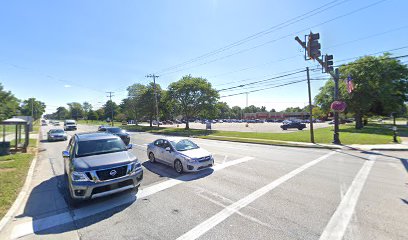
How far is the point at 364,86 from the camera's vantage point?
30.7m

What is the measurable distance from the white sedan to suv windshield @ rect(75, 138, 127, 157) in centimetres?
246

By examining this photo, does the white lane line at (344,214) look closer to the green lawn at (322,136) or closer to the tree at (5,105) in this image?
the green lawn at (322,136)

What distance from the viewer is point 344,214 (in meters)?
4.52

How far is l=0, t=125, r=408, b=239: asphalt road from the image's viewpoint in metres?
3.91

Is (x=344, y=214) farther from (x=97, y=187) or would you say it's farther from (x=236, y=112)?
(x=236, y=112)

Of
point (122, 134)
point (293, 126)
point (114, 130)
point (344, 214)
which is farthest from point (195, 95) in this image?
point (344, 214)

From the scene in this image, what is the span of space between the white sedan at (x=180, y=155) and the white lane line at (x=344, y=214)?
4.69m

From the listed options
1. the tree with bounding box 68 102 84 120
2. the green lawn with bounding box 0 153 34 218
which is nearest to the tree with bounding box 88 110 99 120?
the tree with bounding box 68 102 84 120

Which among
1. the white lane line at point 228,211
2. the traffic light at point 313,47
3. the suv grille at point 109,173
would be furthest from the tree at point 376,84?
the suv grille at point 109,173

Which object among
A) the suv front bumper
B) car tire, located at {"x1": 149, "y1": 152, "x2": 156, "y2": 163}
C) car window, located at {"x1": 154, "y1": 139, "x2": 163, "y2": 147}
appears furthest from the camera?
car tire, located at {"x1": 149, "y1": 152, "x2": 156, "y2": 163}

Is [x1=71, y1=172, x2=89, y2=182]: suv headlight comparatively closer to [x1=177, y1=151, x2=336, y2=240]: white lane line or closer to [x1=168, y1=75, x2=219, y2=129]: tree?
[x1=177, y1=151, x2=336, y2=240]: white lane line

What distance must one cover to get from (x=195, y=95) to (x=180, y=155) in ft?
94.2

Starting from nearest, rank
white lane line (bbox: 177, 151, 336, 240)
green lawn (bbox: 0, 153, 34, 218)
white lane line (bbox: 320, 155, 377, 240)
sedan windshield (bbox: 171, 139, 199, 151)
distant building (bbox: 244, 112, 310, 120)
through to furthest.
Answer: white lane line (bbox: 320, 155, 377, 240) → white lane line (bbox: 177, 151, 336, 240) → green lawn (bbox: 0, 153, 34, 218) → sedan windshield (bbox: 171, 139, 199, 151) → distant building (bbox: 244, 112, 310, 120)

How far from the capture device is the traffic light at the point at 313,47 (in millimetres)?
11641
